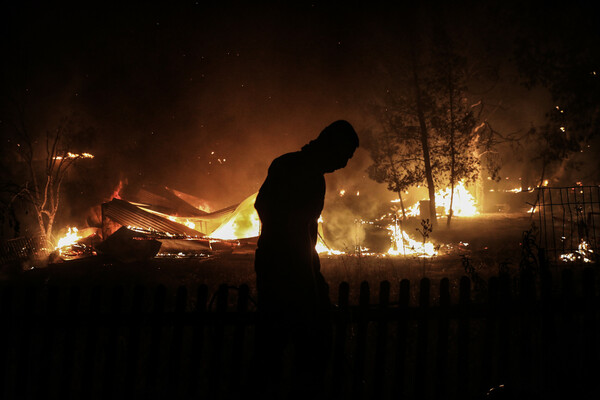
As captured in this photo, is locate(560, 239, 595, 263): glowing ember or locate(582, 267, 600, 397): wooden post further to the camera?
locate(560, 239, 595, 263): glowing ember

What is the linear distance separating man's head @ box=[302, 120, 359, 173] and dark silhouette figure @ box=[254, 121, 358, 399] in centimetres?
10

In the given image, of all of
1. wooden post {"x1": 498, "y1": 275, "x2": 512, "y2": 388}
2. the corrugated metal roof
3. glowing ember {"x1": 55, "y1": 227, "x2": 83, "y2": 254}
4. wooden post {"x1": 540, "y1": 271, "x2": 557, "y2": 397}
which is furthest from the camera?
glowing ember {"x1": 55, "y1": 227, "x2": 83, "y2": 254}

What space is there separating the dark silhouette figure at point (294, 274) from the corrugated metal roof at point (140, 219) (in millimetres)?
10405

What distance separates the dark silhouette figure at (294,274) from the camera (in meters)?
2.73

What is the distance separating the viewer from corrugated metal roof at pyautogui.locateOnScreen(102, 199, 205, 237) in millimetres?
12688

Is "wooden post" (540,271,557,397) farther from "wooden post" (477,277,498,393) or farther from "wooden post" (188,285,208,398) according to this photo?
"wooden post" (188,285,208,398)

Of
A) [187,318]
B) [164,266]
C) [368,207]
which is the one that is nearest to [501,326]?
[187,318]

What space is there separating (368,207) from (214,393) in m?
23.1

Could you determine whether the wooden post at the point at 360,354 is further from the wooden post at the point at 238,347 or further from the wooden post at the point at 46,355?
the wooden post at the point at 46,355

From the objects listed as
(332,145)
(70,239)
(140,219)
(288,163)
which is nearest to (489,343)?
(332,145)

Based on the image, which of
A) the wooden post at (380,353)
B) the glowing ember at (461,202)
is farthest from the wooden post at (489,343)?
the glowing ember at (461,202)

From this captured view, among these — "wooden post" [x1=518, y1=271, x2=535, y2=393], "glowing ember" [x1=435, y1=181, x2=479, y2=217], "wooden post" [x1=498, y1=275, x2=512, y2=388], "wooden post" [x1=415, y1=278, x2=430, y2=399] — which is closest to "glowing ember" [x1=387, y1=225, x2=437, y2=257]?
"wooden post" [x1=518, y1=271, x2=535, y2=393]

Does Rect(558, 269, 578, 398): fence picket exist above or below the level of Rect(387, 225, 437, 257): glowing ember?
below

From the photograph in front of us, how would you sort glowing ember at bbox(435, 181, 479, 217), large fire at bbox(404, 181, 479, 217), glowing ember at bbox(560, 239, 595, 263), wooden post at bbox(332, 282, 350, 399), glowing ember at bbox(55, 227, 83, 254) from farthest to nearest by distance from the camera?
glowing ember at bbox(435, 181, 479, 217)
large fire at bbox(404, 181, 479, 217)
glowing ember at bbox(55, 227, 83, 254)
glowing ember at bbox(560, 239, 595, 263)
wooden post at bbox(332, 282, 350, 399)
